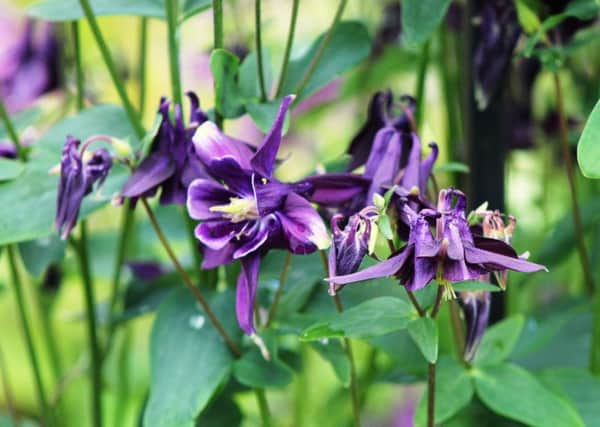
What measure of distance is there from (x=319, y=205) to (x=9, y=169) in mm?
257

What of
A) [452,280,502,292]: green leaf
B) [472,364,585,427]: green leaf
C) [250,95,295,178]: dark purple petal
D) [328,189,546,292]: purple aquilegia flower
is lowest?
[472,364,585,427]: green leaf

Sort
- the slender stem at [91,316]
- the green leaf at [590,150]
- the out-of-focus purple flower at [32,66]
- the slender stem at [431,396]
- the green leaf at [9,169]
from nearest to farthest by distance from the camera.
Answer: the green leaf at [590,150], the slender stem at [431,396], the green leaf at [9,169], the slender stem at [91,316], the out-of-focus purple flower at [32,66]

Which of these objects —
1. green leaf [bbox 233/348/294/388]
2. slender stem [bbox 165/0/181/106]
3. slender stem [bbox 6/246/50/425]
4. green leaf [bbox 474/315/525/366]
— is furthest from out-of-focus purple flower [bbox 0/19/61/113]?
green leaf [bbox 474/315/525/366]

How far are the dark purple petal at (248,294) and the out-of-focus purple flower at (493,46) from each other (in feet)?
0.80

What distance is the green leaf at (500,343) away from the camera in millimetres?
659

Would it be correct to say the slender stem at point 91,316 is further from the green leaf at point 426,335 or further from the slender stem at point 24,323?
the green leaf at point 426,335

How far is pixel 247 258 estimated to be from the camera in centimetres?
54

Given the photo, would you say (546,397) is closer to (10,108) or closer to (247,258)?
(247,258)

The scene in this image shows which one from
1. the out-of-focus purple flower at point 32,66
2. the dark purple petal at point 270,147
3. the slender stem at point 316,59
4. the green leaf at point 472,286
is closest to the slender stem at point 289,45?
the slender stem at point 316,59

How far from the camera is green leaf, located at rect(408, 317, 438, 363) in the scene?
512mm

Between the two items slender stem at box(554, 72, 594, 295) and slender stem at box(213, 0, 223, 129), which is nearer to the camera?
slender stem at box(213, 0, 223, 129)

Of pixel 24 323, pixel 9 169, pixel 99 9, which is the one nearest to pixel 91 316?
pixel 24 323

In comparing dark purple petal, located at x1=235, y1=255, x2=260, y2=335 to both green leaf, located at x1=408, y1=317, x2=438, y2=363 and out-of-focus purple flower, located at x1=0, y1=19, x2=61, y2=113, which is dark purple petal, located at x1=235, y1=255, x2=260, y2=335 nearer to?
green leaf, located at x1=408, y1=317, x2=438, y2=363

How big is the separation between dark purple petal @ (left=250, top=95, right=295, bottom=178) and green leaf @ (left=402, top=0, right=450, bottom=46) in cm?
12
